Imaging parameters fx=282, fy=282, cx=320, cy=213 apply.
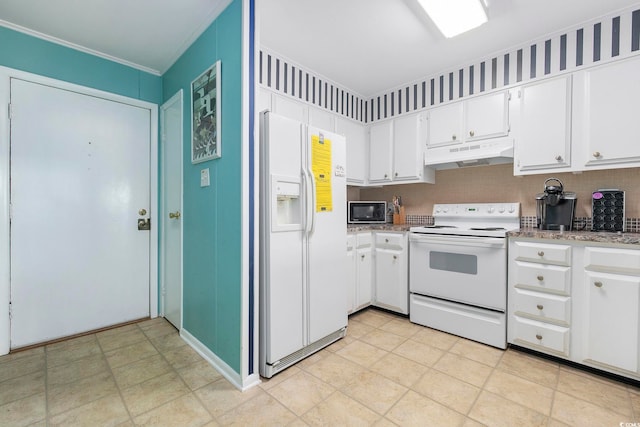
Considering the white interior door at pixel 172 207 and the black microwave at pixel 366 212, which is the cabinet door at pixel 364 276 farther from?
the white interior door at pixel 172 207

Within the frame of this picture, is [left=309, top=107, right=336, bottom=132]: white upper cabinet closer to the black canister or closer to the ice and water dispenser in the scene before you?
the ice and water dispenser

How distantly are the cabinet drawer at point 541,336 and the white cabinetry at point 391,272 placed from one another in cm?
93

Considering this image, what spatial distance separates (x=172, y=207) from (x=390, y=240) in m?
2.15

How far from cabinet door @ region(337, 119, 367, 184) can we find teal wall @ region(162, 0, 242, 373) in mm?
1537

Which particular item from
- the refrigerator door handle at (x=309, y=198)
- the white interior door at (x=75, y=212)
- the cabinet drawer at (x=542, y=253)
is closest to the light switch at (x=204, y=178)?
the refrigerator door handle at (x=309, y=198)

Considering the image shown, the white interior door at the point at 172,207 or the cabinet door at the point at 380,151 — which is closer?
the white interior door at the point at 172,207

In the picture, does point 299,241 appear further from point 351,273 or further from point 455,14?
point 455,14

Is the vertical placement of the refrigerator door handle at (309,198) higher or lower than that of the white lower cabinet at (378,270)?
higher

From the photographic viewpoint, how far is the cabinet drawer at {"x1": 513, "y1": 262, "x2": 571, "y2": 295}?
1.96m

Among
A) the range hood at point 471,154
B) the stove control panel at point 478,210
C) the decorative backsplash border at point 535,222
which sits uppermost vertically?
the range hood at point 471,154

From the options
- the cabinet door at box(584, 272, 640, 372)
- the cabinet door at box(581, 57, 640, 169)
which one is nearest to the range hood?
the cabinet door at box(581, 57, 640, 169)

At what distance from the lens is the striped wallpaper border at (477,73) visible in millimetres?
2039

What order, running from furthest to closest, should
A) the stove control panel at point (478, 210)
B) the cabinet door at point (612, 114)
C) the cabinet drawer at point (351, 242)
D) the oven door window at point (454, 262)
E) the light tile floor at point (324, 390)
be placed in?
1. the cabinet drawer at point (351, 242)
2. the stove control panel at point (478, 210)
3. the oven door window at point (454, 262)
4. the cabinet door at point (612, 114)
5. the light tile floor at point (324, 390)

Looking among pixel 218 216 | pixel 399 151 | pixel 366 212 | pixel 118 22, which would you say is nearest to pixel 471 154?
pixel 399 151
